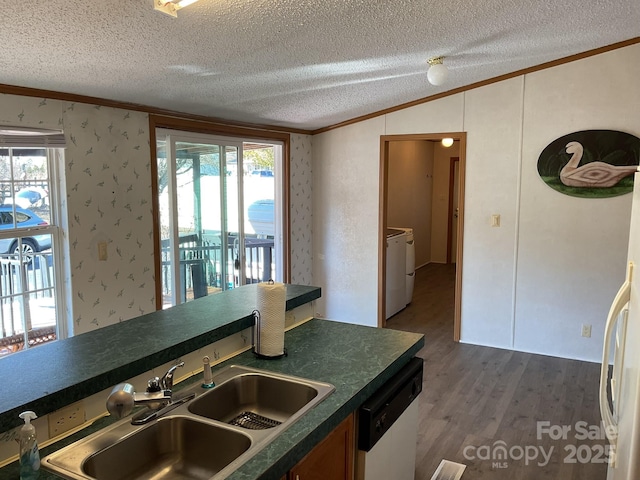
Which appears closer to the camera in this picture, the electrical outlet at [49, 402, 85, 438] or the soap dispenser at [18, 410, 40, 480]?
the soap dispenser at [18, 410, 40, 480]

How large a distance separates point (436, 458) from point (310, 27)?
8.13 ft

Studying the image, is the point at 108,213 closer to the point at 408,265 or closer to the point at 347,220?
the point at 347,220

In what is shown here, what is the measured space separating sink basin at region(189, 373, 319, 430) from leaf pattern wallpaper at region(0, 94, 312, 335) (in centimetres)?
187

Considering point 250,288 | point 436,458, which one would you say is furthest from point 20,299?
point 436,458

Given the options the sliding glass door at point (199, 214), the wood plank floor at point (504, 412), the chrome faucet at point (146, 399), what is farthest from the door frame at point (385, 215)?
the chrome faucet at point (146, 399)

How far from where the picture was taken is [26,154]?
3074mm

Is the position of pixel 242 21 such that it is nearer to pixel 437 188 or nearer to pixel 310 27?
pixel 310 27

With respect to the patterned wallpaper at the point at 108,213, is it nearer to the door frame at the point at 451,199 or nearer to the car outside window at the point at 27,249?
the car outside window at the point at 27,249

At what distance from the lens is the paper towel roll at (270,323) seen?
212 cm

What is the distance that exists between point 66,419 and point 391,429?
4.06 feet

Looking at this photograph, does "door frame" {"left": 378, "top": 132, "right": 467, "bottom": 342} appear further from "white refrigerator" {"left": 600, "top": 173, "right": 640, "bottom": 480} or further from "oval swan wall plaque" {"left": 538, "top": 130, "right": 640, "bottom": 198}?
"white refrigerator" {"left": 600, "top": 173, "right": 640, "bottom": 480}

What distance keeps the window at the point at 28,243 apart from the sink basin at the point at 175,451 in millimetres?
1989

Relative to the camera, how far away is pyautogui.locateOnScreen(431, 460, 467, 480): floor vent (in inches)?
107

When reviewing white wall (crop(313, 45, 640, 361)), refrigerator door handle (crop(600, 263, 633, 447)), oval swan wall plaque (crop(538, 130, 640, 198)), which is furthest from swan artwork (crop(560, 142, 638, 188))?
refrigerator door handle (crop(600, 263, 633, 447))
